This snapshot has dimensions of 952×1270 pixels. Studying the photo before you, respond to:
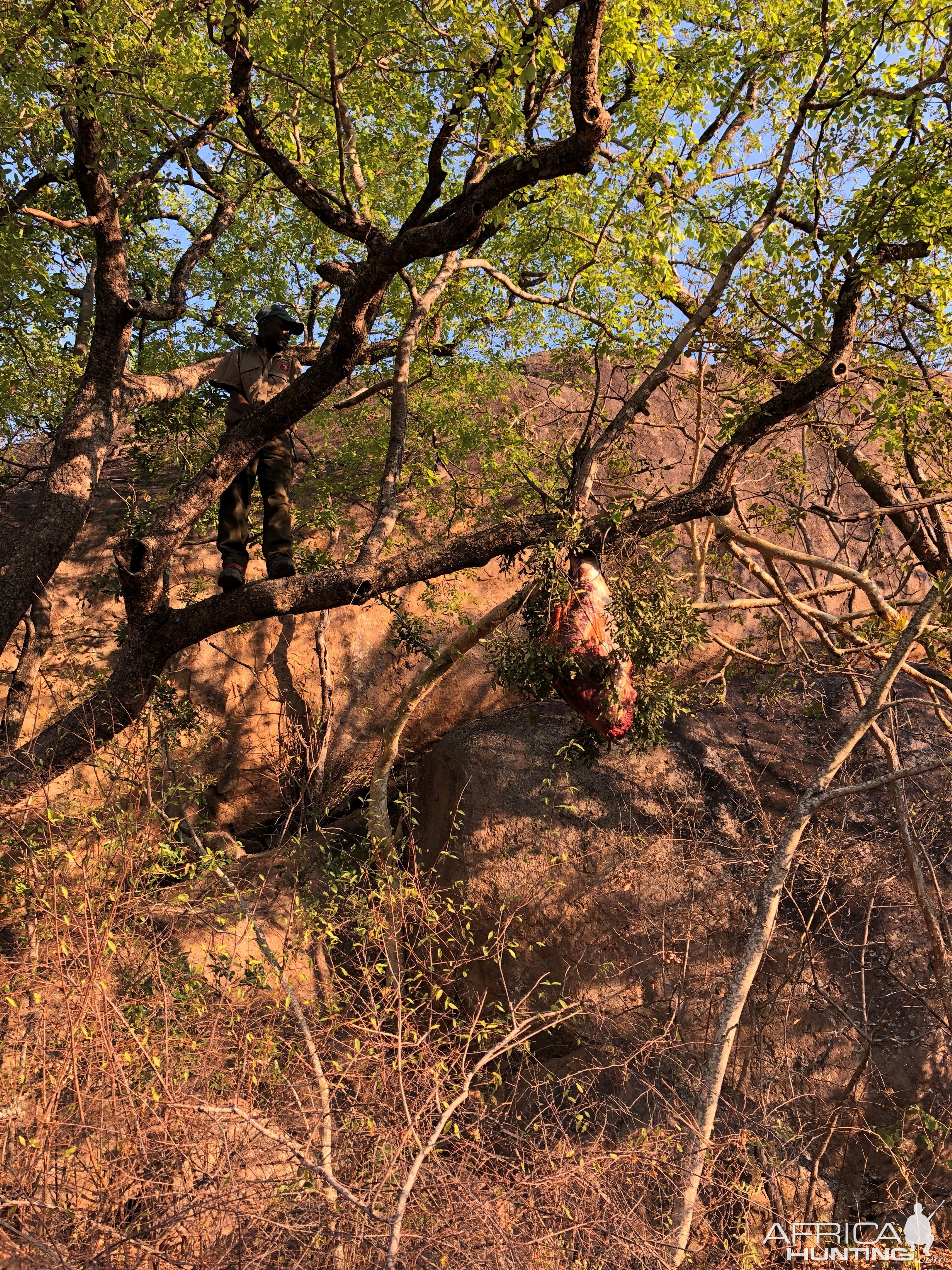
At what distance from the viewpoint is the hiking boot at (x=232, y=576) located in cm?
639

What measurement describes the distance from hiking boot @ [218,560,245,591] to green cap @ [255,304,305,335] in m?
1.82

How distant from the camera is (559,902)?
8.98 m

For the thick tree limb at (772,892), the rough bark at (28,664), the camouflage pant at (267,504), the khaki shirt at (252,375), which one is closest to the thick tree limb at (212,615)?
the camouflage pant at (267,504)

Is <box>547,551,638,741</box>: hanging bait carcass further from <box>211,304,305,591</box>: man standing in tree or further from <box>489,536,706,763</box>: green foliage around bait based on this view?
<box>211,304,305,591</box>: man standing in tree

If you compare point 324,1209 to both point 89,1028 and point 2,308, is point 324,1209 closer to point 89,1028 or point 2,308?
point 89,1028

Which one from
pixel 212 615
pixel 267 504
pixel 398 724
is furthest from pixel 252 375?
pixel 398 724

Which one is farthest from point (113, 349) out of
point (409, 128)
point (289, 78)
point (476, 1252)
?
point (476, 1252)

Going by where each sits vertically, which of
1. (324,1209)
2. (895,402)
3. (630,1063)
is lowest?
(630,1063)

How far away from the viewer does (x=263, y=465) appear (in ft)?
22.1

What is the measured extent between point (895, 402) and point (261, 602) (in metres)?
5.13

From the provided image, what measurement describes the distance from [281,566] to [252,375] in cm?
152

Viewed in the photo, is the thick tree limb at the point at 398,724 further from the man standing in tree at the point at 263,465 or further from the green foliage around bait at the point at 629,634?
the man standing in tree at the point at 263,465

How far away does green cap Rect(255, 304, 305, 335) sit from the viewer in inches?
266

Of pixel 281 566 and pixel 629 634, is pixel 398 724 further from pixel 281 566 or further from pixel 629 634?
pixel 629 634
